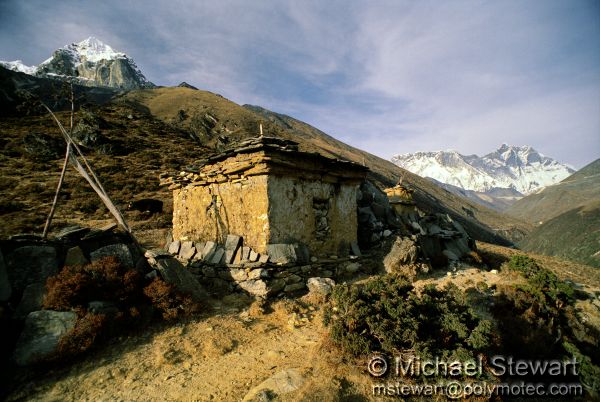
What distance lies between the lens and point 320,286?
7.04m

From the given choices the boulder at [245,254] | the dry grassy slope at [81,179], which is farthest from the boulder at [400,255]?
the dry grassy slope at [81,179]

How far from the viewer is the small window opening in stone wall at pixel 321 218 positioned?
8320mm

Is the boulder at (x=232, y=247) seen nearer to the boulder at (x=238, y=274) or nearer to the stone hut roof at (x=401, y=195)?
the boulder at (x=238, y=274)

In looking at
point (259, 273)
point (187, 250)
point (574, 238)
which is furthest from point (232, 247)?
point (574, 238)

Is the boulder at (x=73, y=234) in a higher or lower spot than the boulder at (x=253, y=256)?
higher

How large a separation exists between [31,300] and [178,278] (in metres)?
2.41

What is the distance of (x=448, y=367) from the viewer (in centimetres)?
394

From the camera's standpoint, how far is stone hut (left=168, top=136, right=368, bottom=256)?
713 centimetres

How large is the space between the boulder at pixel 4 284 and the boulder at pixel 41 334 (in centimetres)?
74

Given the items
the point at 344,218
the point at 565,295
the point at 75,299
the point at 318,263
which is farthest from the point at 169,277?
the point at 565,295

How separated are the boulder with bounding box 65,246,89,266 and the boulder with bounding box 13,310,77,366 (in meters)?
1.18

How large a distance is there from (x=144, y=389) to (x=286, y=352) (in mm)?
2082

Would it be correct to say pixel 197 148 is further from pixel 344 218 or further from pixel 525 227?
pixel 525 227

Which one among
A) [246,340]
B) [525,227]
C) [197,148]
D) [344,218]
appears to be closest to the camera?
[246,340]
